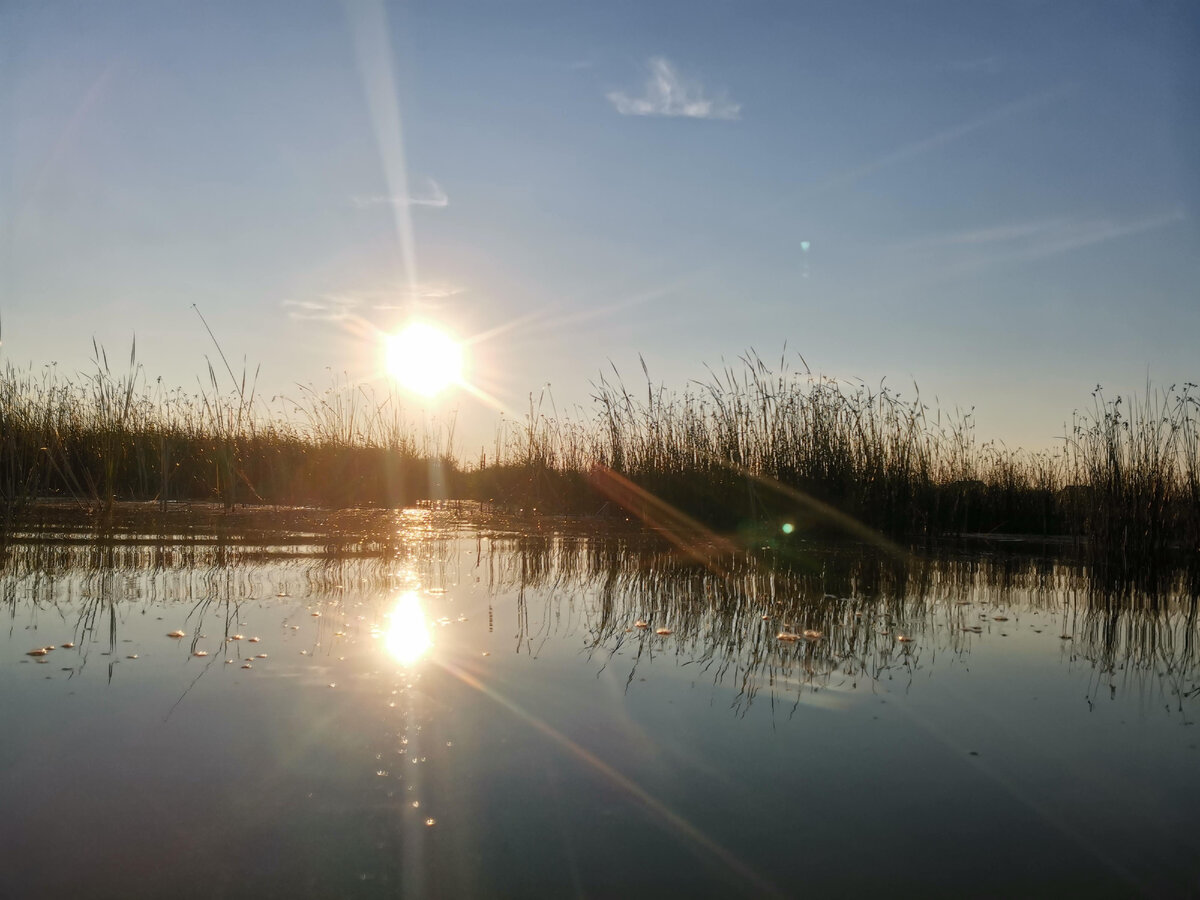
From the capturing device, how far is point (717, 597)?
363 centimetres

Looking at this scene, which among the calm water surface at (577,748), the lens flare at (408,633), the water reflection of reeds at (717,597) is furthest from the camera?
the water reflection of reeds at (717,597)

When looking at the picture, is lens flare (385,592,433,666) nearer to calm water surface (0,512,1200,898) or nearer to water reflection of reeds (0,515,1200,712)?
calm water surface (0,512,1200,898)

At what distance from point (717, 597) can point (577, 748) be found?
2052 mm

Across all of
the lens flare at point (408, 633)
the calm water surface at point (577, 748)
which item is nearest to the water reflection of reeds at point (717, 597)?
the calm water surface at point (577, 748)

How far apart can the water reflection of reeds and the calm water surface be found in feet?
0.09

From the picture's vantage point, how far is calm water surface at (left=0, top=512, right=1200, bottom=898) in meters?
1.20

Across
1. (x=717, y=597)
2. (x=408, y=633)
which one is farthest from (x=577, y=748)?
(x=717, y=597)

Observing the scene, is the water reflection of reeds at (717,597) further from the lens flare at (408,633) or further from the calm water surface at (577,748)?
the lens flare at (408,633)

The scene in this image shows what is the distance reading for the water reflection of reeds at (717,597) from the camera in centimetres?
254

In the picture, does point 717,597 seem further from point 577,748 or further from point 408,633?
point 577,748

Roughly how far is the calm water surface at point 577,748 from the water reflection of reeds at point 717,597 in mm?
27

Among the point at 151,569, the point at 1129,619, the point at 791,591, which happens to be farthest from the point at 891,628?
the point at 151,569

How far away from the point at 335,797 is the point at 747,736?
2.80 ft

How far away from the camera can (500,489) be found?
12008 mm
